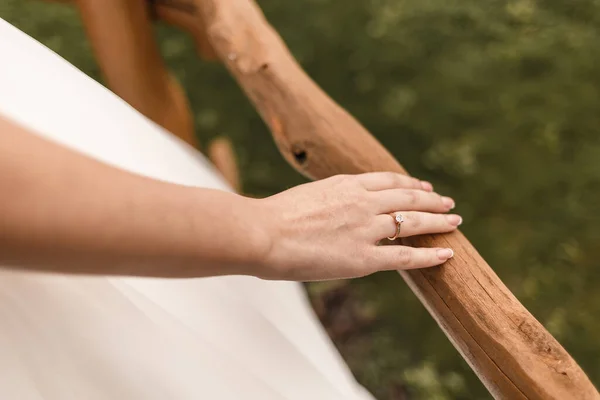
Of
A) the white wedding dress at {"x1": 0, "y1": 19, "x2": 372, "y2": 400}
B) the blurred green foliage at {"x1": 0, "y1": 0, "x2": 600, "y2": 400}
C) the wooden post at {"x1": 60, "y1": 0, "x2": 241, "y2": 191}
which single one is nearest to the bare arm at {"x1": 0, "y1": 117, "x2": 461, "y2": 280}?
the white wedding dress at {"x1": 0, "y1": 19, "x2": 372, "y2": 400}

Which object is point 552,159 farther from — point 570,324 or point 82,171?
point 82,171

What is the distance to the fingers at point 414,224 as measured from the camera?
0.62 meters

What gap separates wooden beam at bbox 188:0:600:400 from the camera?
1.77 ft

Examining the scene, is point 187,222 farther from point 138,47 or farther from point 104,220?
point 138,47

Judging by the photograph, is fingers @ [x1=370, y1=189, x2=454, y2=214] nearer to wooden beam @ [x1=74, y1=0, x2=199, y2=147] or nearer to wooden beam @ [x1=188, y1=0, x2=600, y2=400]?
wooden beam @ [x1=188, y1=0, x2=600, y2=400]

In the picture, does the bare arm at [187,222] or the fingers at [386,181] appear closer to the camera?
the bare arm at [187,222]

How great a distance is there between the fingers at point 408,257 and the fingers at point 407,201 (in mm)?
51

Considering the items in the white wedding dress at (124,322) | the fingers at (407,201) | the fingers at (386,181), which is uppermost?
the fingers at (386,181)

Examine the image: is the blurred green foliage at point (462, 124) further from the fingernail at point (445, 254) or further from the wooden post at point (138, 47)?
the fingernail at point (445, 254)

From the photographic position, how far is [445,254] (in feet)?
2.01

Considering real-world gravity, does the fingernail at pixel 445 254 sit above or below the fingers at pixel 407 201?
below

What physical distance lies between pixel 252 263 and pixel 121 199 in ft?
0.47

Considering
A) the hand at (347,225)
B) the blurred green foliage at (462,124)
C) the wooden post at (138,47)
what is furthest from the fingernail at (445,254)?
the blurred green foliage at (462,124)

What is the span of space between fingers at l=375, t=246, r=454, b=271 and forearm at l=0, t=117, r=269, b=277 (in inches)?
6.1
